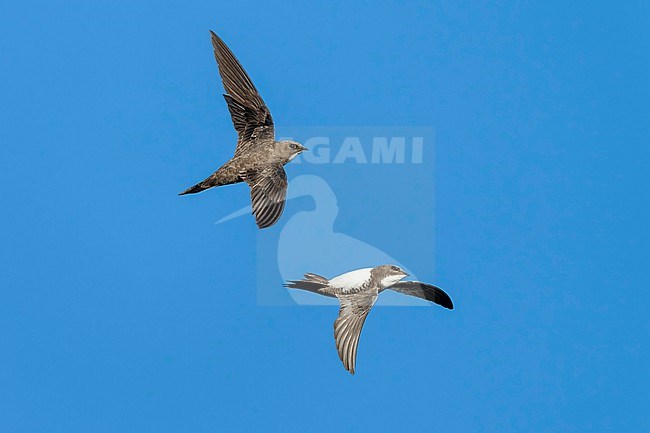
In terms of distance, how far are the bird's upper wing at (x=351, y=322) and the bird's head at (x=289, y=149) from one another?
83 cm

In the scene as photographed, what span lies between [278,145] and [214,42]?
26.7 inches

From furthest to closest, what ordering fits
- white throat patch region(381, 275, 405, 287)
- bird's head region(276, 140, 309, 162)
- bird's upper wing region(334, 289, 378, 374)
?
bird's head region(276, 140, 309, 162), white throat patch region(381, 275, 405, 287), bird's upper wing region(334, 289, 378, 374)

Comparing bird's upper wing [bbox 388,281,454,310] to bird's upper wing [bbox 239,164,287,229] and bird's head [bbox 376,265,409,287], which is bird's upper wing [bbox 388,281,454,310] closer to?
bird's head [bbox 376,265,409,287]

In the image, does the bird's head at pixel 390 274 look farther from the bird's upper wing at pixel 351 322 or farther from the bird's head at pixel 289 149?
the bird's head at pixel 289 149

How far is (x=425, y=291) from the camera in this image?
20.8 feet

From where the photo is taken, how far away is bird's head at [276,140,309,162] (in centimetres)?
631

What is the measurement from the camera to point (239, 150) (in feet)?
20.9

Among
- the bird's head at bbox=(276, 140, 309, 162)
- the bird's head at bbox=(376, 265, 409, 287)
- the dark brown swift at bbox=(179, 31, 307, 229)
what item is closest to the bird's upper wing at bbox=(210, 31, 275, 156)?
the dark brown swift at bbox=(179, 31, 307, 229)

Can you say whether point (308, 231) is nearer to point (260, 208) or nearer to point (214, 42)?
point (260, 208)

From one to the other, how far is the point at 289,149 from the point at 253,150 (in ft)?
0.67

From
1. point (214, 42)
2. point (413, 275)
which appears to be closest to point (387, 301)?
point (413, 275)

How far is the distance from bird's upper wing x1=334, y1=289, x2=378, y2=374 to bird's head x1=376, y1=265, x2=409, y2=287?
0.28ft

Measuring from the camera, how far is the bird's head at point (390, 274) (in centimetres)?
618

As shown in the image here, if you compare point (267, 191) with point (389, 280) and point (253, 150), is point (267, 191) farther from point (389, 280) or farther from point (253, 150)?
point (389, 280)
